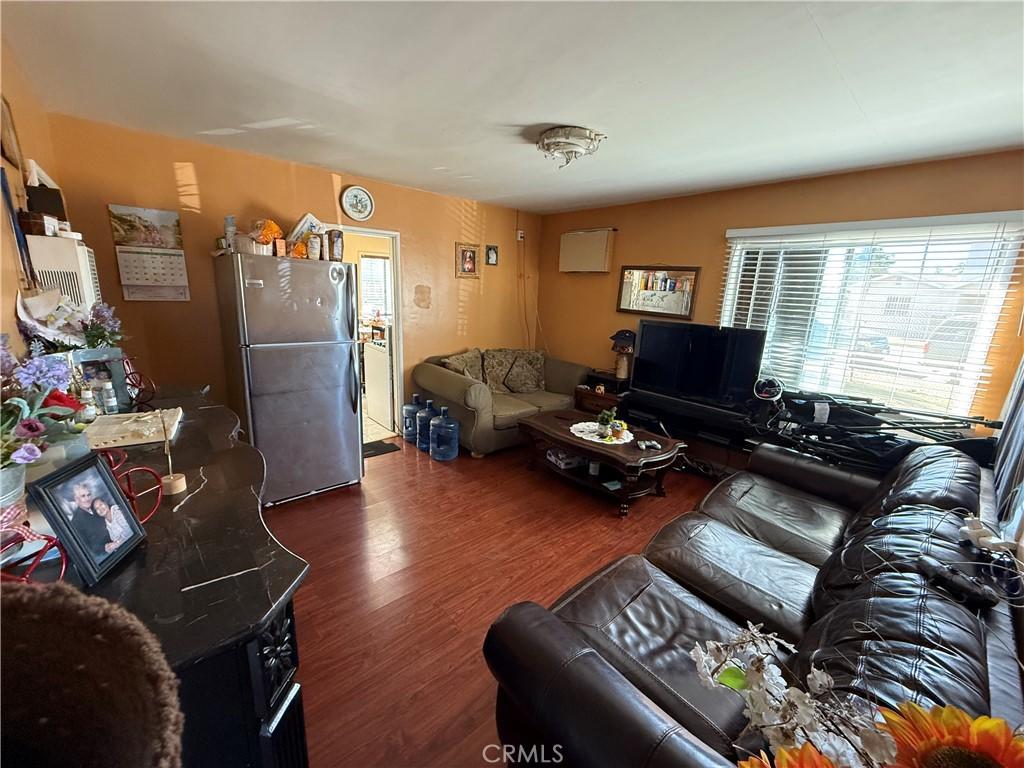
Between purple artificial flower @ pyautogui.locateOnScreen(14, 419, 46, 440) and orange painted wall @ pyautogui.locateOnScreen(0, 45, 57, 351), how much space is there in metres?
0.80

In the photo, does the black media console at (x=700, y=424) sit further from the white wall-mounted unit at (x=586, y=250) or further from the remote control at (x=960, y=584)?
the remote control at (x=960, y=584)

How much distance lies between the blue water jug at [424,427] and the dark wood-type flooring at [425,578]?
0.75ft

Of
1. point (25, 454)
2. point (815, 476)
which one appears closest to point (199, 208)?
point (25, 454)

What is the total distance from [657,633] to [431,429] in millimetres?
2590

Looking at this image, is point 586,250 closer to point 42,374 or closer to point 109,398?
point 109,398

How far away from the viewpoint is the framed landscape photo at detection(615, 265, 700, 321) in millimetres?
3531

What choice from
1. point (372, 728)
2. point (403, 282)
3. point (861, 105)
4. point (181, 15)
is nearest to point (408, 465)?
point (403, 282)

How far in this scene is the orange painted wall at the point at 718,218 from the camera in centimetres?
223

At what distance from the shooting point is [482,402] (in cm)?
342

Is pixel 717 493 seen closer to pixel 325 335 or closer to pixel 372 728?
pixel 372 728

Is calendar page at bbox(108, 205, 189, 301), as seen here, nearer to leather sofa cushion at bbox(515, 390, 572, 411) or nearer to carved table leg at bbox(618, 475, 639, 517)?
leather sofa cushion at bbox(515, 390, 572, 411)

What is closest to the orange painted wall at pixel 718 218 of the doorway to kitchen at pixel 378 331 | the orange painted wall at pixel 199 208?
the orange painted wall at pixel 199 208

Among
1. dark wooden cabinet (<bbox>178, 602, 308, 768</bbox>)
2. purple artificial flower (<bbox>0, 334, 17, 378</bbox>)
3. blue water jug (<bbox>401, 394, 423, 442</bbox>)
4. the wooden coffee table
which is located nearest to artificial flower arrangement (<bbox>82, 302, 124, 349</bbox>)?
purple artificial flower (<bbox>0, 334, 17, 378</bbox>)

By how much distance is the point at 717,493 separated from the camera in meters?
2.20
